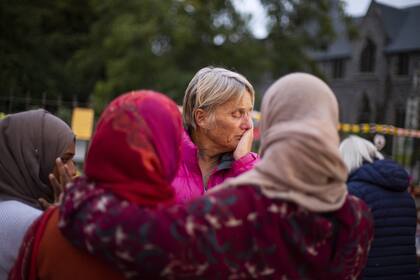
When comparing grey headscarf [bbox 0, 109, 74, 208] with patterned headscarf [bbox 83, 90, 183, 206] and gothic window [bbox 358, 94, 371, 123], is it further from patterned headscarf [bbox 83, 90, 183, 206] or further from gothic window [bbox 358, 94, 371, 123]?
gothic window [bbox 358, 94, 371, 123]

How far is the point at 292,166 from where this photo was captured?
4.18 ft

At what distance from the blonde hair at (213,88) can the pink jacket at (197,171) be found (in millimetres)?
222

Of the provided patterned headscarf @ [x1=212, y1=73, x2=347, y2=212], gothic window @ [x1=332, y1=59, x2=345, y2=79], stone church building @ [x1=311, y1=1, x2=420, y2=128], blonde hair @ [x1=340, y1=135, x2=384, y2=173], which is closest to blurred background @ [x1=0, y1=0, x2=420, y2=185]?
blonde hair @ [x1=340, y1=135, x2=384, y2=173]

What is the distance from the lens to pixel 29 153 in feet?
6.29

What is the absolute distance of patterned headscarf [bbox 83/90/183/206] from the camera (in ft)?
4.09

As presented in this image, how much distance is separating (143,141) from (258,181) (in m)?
0.35

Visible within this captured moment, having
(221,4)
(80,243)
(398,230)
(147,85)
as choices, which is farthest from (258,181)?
(221,4)

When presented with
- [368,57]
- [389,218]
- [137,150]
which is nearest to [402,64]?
[368,57]

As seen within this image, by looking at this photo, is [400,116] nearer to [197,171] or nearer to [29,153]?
[197,171]

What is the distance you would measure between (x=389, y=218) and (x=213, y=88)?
5.23ft

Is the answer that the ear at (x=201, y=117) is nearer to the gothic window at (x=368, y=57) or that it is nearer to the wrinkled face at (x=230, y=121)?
the wrinkled face at (x=230, y=121)

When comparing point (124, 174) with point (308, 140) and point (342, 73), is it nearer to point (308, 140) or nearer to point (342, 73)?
point (308, 140)

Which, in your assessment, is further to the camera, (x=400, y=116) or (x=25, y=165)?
(x=400, y=116)

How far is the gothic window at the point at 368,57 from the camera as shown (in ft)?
126
